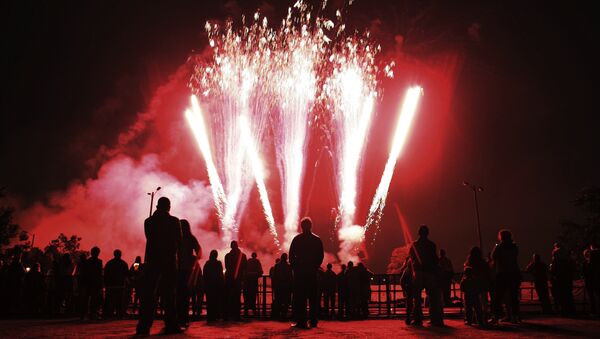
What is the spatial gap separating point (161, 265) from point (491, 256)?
7030 millimetres

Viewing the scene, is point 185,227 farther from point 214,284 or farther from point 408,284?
point 408,284

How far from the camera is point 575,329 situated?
24.8ft

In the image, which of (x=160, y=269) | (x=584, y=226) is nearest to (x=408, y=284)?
(x=160, y=269)

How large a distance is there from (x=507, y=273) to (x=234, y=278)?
6176mm

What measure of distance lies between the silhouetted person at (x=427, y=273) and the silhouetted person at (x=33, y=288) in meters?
11.1

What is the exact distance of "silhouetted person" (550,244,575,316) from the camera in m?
11.3

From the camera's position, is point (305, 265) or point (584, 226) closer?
point (305, 265)

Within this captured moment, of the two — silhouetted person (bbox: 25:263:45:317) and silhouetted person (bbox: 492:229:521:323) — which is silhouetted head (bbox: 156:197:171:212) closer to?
silhouetted person (bbox: 492:229:521:323)

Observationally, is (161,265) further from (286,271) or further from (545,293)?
(545,293)

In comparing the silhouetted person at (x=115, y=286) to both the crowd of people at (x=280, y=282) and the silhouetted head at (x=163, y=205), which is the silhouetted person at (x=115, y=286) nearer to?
the crowd of people at (x=280, y=282)

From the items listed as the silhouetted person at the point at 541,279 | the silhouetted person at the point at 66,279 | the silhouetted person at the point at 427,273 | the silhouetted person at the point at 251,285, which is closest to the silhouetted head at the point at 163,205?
the silhouetted person at the point at 427,273

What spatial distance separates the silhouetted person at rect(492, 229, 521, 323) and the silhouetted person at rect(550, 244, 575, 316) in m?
2.70

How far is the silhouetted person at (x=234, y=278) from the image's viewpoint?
35.6 feet

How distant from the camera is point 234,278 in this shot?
11.0 meters
